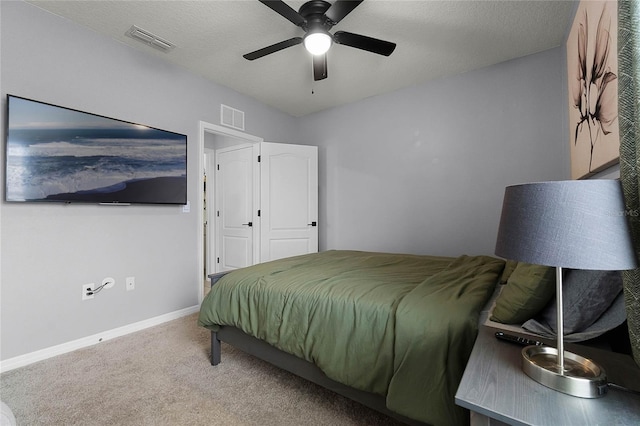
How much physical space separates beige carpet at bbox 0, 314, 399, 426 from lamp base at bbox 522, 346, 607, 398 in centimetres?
99

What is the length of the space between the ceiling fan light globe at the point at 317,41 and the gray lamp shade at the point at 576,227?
1.81 meters

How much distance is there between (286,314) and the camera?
1581 millimetres

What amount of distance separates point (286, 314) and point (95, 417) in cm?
115

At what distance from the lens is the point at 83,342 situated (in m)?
2.32

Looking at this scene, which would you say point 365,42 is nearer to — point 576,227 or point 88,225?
point 576,227

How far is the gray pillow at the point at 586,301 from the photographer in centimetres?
91

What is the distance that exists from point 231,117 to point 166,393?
2.91m

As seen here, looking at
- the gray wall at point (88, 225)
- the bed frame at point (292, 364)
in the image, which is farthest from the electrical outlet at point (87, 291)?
the bed frame at point (292, 364)

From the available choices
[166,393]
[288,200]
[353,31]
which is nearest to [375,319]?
[166,393]

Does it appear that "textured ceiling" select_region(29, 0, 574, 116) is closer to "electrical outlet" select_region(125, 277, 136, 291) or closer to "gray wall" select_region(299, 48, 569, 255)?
"gray wall" select_region(299, 48, 569, 255)

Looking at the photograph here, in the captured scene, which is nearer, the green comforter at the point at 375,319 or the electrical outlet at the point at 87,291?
the green comforter at the point at 375,319

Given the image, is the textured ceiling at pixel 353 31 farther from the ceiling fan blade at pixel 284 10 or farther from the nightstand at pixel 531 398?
the nightstand at pixel 531 398

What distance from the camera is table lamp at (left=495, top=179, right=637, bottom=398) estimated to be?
0.63 meters

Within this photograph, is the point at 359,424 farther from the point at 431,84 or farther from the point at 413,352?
the point at 431,84
